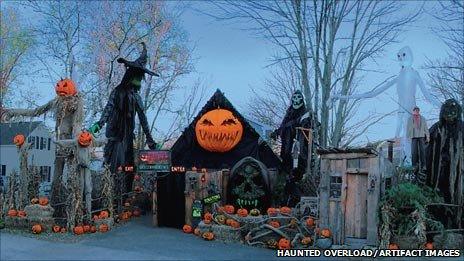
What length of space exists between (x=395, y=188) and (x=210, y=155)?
290 inches

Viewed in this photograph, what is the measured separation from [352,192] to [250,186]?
3304mm

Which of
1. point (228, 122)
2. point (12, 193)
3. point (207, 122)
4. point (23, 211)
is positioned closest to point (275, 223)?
point (228, 122)

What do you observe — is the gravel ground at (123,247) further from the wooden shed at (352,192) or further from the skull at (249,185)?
the skull at (249,185)

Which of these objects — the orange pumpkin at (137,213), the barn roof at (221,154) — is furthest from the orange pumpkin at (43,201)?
the barn roof at (221,154)

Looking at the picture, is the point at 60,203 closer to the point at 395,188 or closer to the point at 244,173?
the point at 244,173

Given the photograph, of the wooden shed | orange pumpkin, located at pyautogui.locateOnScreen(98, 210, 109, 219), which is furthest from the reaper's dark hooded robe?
the wooden shed

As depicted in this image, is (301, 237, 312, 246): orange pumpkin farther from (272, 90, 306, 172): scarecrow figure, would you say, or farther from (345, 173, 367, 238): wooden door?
(272, 90, 306, 172): scarecrow figure

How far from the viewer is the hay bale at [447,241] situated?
392 inches

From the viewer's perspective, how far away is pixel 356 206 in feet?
34.4

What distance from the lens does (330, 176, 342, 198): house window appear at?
10.7 m

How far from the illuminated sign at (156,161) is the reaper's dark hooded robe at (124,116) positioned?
67.8 inches

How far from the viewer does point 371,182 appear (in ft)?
33.5

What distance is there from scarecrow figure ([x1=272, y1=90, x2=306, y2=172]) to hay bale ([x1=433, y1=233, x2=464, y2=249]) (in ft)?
16.9

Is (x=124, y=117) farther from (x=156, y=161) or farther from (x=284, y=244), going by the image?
(x=284, y=244)
